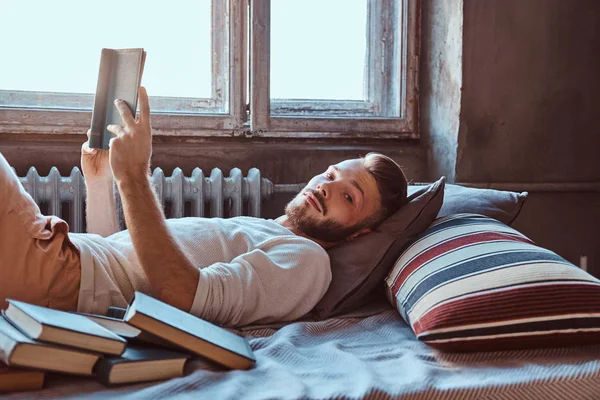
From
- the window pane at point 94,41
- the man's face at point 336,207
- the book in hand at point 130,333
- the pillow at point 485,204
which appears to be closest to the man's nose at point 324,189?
the man's face at point 336,207

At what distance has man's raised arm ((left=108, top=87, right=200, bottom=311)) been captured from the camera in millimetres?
1311

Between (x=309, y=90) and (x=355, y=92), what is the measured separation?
23 cm

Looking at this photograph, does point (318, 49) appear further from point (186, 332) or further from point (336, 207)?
point (186, 332)

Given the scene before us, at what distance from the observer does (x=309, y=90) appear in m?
2.69

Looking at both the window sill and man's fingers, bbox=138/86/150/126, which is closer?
man's fingers, bbox=138/86/150/126

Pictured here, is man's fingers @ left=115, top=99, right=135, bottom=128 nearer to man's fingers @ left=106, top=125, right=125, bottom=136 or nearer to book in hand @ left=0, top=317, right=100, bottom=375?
man's fingers @ left=106, top=125, right=125, bottom=136

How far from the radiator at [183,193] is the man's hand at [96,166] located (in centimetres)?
28

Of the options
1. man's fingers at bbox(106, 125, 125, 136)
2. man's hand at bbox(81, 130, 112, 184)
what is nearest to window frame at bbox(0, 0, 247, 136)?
man's hand at bbox(81, 130, 112, 184)

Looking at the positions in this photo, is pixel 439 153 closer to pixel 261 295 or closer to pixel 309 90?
pixel 309 90

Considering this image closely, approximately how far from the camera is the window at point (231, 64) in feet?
7.66

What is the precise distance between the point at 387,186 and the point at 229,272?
603 mm

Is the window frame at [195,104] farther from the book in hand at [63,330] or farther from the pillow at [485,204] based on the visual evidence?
the book in hand at [63,330]

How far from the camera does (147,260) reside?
132cm

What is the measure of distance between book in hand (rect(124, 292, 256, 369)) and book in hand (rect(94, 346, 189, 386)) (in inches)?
1.3
